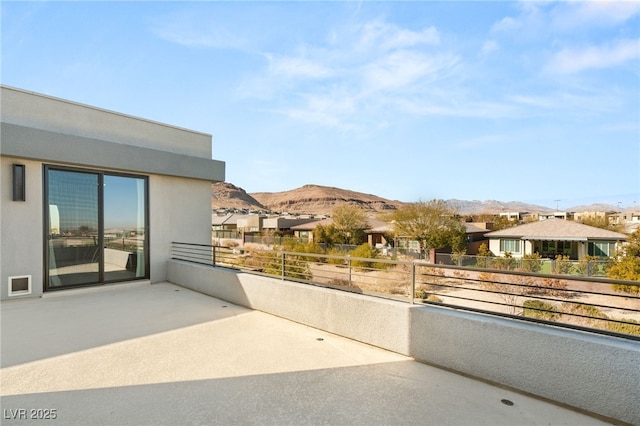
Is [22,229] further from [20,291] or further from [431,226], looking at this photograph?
[431,226]

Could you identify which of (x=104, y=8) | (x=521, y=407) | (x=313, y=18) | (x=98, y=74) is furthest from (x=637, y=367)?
(x=98, y=74)

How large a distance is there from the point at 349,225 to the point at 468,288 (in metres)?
29.9

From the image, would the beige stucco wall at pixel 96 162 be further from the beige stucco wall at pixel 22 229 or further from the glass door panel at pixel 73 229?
the glass door panel at pixel 73 229

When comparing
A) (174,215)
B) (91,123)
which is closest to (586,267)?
(174,215)

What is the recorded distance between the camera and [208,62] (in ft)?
→ 29.9

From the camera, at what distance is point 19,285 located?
5.73 metres

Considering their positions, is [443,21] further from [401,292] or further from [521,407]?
[401,292]

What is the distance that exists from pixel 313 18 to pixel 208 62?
10.9 feet

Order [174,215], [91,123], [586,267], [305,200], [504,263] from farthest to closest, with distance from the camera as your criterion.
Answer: [305,200] → [504,263] → [586,267] → [174,215] → [91,123]

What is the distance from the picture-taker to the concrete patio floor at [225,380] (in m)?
2.35

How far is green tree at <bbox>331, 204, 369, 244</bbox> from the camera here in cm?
3281

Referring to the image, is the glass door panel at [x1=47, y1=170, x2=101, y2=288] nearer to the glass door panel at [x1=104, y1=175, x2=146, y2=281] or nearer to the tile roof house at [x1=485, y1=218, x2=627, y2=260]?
the glass door panel at [x1=104, y1=175, x2=146, y2=281]

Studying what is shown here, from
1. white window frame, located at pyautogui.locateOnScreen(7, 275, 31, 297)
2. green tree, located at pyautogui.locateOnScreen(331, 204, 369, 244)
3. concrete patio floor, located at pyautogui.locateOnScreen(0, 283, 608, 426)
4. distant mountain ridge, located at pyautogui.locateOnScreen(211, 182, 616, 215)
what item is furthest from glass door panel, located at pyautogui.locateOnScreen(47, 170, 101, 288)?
distant mountain ridge, located at pyautogui.locateOnScreen(211, 182, 616, 215)

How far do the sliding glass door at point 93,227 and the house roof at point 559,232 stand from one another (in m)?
28.0
